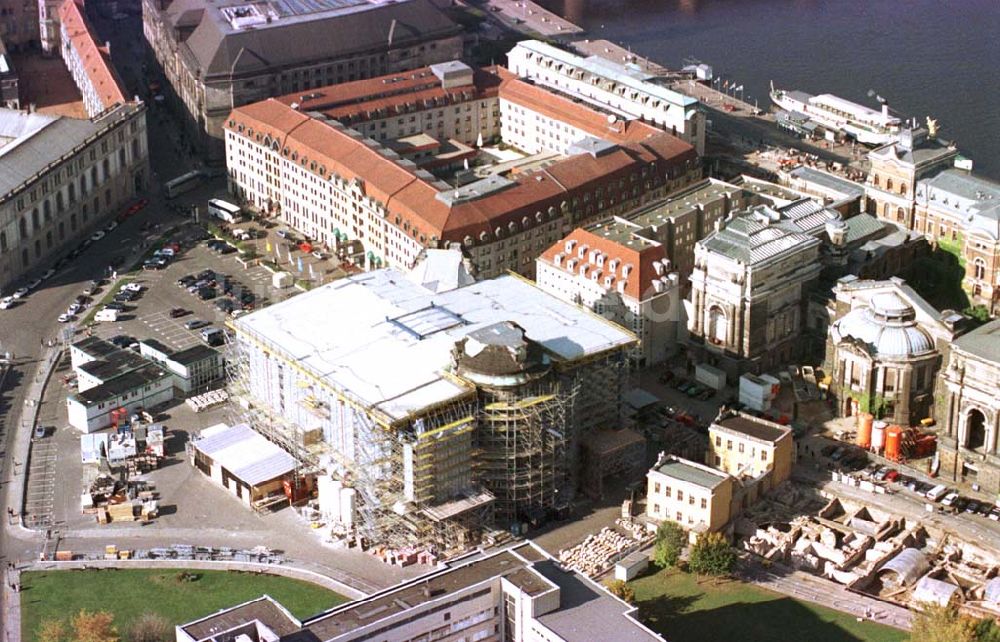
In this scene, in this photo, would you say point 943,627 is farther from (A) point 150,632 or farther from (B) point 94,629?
(B) point 94,629

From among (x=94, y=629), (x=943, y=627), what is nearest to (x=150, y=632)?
(x=94, y=629)

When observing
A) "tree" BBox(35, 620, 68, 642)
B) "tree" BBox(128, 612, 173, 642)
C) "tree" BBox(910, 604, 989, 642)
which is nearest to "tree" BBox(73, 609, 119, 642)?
"tree" BBox(35, 620, 68, 642)

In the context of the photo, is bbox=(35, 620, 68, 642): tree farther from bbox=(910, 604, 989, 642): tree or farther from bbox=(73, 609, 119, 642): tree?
bbox=(910, 604, 989, 642): tree

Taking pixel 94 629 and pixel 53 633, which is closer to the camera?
pixel 94 629

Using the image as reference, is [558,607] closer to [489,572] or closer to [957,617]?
[489,572]

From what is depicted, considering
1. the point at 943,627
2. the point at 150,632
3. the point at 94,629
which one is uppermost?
the point at 943,627

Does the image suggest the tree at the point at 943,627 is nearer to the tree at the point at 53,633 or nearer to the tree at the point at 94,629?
the tree at the point at 94,629

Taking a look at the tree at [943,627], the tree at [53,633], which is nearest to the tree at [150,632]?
the tree at [53,633]
